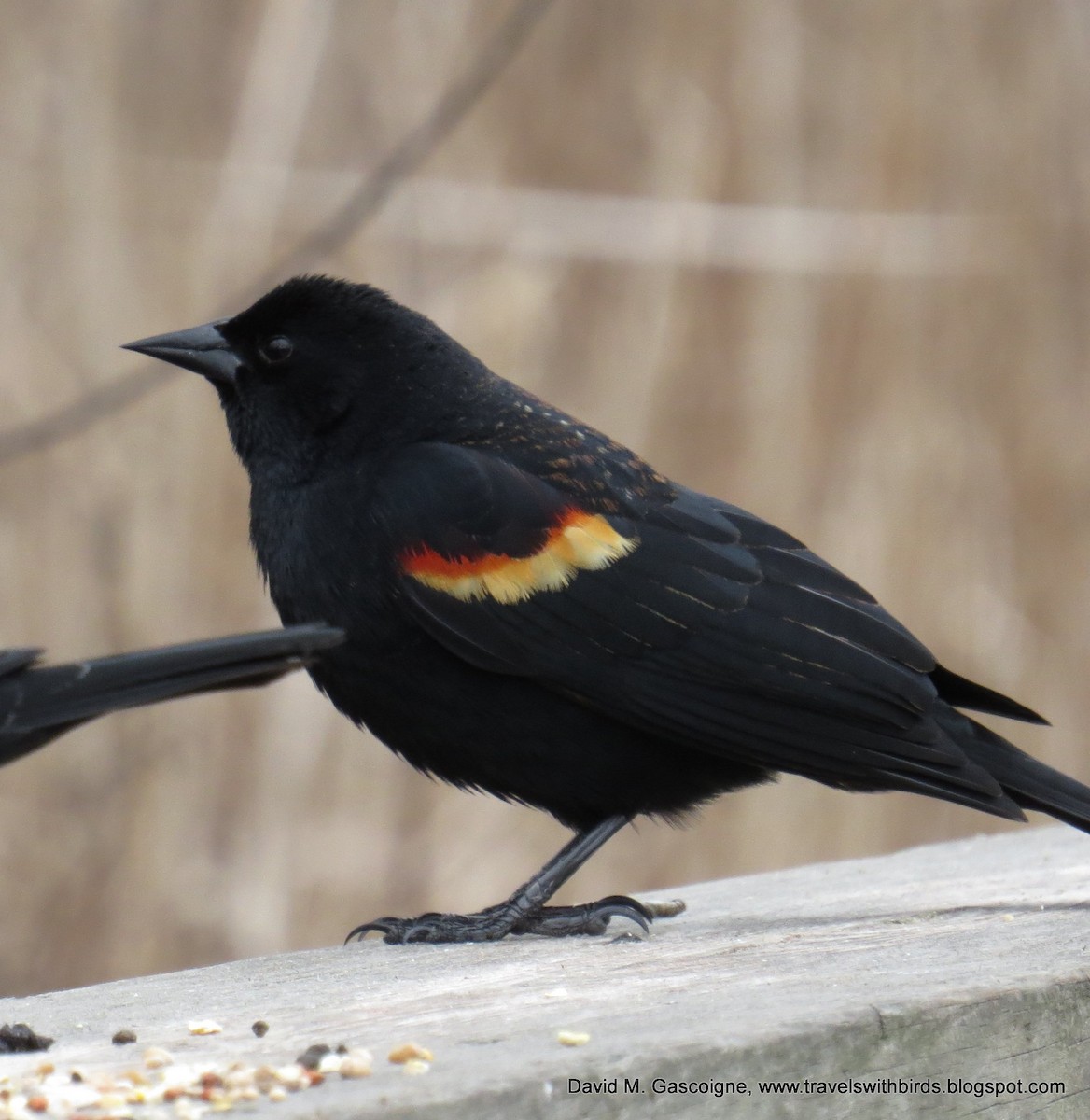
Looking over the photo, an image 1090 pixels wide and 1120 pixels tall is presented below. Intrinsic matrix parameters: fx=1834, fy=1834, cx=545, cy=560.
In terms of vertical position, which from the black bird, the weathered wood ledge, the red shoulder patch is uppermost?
the red shoulder patch

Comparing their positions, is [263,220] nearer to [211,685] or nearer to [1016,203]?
[1016,203]

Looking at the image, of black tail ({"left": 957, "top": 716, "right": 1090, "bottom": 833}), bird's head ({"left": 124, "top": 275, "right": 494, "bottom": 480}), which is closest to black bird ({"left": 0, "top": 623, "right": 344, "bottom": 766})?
bird's head ({"left": 124, "top": 275, "right": 494, "bottom": 480})

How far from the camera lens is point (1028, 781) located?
2504 mm

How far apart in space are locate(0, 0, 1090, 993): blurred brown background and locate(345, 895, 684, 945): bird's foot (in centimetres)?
155

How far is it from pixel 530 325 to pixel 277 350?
5.93 feet

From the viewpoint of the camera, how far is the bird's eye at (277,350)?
2.93m

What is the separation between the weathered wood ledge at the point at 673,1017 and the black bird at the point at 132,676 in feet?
0.97

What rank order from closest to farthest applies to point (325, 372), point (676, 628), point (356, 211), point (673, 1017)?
1. point (673, 1017)
2. point (676, 628)
3. point (325, 372)
4. point (356, 211)

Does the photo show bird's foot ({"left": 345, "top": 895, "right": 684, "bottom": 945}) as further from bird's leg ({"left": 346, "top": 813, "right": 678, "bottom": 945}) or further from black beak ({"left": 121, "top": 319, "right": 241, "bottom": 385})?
black beak ({"left": 121, "top": 319, "right": 241, "bottom": 385})

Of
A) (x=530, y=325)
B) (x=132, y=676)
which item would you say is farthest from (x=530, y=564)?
(x=530, y=325)

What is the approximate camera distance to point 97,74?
4391 mm

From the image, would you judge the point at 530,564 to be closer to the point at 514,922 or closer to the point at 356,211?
the point at 514,922

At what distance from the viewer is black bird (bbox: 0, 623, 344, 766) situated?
1.69m

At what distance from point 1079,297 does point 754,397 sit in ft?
3.56
